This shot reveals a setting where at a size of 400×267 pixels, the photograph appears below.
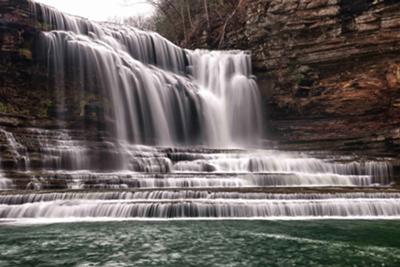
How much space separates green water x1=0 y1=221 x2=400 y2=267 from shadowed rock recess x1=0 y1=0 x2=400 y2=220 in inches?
47.5

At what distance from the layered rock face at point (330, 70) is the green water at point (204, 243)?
12485 millimetres

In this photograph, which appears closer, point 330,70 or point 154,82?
point 154,82

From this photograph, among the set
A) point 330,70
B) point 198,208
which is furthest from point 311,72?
point 198,208

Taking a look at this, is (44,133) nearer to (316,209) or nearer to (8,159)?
(8,159)

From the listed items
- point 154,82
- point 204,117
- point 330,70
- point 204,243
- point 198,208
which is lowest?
point 204,243

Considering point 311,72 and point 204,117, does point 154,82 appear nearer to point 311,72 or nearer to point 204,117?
point 204,117

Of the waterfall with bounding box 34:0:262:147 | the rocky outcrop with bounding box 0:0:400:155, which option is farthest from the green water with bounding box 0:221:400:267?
the waterfall with bounding box 34:0:262:147

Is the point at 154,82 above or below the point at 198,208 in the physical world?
above

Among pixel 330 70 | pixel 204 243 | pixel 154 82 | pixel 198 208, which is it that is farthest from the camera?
pixel 330 70

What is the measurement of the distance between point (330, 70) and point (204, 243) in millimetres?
17380

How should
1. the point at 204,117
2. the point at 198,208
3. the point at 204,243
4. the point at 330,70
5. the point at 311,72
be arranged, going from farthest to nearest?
the point at 204,117 < the point at 311,72 < the point at 330,70 < the point at 198,208 < the point at 204,243

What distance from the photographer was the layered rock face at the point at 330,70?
20.3m

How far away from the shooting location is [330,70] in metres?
22.0

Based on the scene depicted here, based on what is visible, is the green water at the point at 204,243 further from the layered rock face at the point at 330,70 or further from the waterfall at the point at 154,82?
the layered rock face at the point at 330,70
